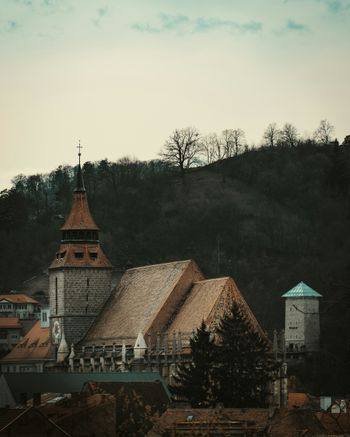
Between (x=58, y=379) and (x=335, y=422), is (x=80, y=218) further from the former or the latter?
(x=335, y=422)

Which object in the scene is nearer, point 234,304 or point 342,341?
point 234,304

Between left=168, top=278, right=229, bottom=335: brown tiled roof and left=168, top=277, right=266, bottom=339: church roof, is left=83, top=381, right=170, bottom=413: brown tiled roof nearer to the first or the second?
left=168, top=277, right=266, bottom=339: church roof

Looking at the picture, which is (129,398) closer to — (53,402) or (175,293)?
(53,402)

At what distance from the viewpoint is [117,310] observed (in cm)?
14138

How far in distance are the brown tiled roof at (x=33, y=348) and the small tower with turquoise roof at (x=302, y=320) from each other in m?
18.8

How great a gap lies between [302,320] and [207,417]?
231 feet

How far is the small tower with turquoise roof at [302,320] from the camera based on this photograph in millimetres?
163625

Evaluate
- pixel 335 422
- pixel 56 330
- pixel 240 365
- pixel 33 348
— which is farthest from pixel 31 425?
pixel 33 348

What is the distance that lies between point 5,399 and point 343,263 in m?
77.8

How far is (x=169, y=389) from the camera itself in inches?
4606

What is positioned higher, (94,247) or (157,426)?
(94,247)

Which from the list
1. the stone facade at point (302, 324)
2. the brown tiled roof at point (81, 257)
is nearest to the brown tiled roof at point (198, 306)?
the brown tiled roof at point (81, 257)

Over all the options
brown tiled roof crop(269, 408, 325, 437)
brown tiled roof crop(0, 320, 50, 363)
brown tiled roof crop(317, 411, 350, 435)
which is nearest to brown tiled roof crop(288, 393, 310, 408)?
brown tiled roof crop(317, 411, 350, 435)

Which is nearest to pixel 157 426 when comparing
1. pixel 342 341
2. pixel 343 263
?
pixel 342 341
